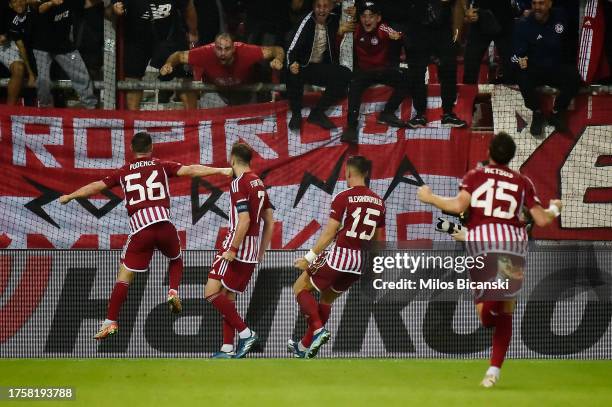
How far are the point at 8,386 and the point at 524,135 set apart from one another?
Answer: 22.6ft

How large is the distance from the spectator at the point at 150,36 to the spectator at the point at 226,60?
24 centimetres

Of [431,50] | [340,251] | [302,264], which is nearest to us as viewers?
[302,264]

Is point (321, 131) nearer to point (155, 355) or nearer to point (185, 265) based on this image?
point (185, 265)

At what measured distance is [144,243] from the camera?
10.1 metres

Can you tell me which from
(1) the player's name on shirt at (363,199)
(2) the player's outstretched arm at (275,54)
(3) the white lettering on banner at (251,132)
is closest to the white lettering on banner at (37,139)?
(3) the white lettering on banner at (251,132)

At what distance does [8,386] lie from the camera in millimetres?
8711

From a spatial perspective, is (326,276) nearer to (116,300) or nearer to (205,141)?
(116,300)

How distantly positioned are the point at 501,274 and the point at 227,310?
2.98 metres

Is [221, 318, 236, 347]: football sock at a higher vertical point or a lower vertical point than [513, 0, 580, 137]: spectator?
lower

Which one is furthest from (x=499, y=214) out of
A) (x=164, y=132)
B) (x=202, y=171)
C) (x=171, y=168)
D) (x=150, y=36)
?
(x=150, y=36)

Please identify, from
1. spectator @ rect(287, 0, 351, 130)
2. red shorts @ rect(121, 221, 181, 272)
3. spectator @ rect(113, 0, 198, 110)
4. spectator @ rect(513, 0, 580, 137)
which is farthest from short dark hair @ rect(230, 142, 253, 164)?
spectator @ rect(513, 0, 580, 137)

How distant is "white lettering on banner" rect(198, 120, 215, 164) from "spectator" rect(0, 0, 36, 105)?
7.24 feet

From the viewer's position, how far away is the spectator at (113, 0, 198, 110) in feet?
43.0

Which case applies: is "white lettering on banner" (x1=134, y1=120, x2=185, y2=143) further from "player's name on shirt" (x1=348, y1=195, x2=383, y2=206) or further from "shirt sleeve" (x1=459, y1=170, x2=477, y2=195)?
"shirt sleeve" (x1=459, y1=170, x2=477, y2=195)
